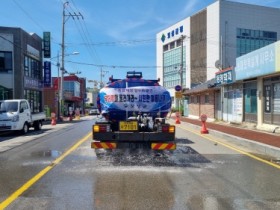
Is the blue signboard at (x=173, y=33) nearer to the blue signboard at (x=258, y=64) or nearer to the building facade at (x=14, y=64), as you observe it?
the building facade at (x=14, y=64)

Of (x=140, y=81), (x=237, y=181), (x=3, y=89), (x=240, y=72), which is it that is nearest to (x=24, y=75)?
(x=3, y=89)

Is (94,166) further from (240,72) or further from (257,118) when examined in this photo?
(240,72)

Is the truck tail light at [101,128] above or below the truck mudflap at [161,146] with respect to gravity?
above

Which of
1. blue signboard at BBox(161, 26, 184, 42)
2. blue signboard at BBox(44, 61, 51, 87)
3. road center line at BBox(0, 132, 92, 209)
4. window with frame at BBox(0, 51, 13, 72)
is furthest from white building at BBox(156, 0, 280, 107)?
road center line at BBox(0, 132, 92, 209)

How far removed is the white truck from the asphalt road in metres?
9.22

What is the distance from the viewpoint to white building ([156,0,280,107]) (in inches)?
2672

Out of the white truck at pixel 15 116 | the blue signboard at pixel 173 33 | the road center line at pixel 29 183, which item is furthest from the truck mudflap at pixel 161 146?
the blue signboard at pixel 173 33

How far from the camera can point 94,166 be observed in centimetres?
1007

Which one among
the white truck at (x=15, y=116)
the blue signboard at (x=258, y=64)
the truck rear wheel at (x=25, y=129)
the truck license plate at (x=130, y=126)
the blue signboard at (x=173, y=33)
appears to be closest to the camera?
the truck license plate at (x=130, y=126)

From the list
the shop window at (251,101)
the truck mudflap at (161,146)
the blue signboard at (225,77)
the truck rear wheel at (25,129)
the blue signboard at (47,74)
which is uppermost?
the blue signboard at (47,74)

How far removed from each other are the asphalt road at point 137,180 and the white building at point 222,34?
53.1 m

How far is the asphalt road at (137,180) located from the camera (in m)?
6.55

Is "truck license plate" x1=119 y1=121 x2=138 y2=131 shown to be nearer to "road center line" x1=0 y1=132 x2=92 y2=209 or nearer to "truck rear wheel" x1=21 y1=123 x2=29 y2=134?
"road center line" x1=0 y1=132 x2=92 y2=209

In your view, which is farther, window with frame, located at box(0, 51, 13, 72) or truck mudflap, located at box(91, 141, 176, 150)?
window with frame, located at box(0, 51, 13, 72)
